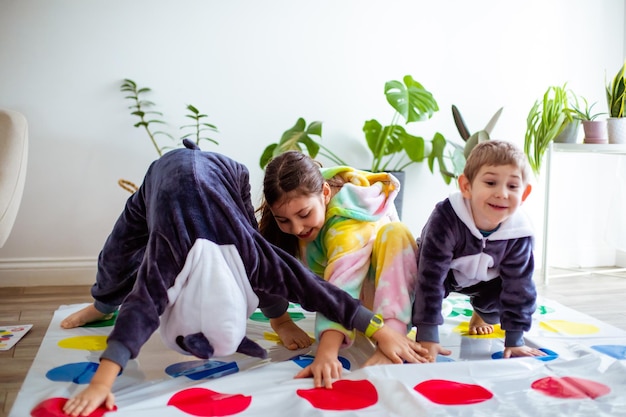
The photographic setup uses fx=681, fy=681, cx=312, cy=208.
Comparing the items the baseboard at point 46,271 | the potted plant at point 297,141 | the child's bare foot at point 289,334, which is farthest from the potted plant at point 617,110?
the baseboard at point 46,271

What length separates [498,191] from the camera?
1643 mm

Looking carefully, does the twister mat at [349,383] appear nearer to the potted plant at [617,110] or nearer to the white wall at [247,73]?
the white wall at [247,73]

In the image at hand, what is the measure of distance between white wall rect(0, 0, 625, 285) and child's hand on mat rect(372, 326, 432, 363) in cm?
152

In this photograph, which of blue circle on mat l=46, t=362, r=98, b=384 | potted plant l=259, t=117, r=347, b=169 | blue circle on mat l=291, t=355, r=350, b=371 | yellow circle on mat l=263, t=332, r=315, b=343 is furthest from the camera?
potted plant l=259, t=117, r=347, b=169

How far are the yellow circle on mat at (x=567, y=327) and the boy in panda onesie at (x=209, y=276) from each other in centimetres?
59

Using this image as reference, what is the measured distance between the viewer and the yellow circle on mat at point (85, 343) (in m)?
1.79

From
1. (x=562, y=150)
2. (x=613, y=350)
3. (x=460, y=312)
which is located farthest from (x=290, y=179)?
(x=562, y=150)

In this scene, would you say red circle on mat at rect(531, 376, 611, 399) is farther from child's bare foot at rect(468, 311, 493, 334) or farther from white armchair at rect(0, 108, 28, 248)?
white armchair at rect(0, 108, 28, 248)

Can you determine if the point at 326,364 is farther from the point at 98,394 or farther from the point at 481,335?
the point at 481,335

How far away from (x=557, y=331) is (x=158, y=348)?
1148 mm

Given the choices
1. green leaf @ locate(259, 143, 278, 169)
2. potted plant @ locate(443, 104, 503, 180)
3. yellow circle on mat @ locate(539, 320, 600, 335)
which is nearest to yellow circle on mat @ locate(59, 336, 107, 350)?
green leaf @ locate(259, 143, 278, 169)

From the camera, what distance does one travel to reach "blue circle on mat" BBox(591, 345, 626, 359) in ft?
5.74

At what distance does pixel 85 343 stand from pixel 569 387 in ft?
4.00

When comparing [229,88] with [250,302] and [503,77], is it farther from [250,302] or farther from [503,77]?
[250,302]
